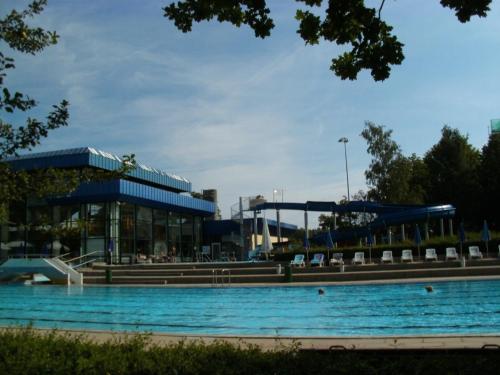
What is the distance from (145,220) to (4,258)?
9.96 m

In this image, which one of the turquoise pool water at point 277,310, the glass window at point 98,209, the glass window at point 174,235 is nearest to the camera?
the turquoise pool water at point 277,310

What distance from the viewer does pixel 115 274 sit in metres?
29.4

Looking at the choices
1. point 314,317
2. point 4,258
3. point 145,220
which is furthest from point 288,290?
point 4,258

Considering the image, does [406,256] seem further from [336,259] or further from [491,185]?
[491,185]

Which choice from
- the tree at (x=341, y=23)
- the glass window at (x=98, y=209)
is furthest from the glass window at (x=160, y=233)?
the tree at (x=341, y=23)

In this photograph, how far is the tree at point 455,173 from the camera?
46.8 m

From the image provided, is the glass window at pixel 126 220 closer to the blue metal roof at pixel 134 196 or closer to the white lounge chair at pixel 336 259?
the blue metal roof at pixel 134 196

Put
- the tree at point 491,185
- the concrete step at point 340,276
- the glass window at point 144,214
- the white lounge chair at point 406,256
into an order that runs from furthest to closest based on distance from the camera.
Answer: the tree at point 491,185, the glass window at point 144,214, the white lounge chair at point 406,256, the concrete step at point 340,276

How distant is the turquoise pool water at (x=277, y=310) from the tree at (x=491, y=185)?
2838 centimetres

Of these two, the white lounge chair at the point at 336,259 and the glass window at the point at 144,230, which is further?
the glass window at the point at 144,230

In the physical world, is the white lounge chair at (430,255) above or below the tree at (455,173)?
below

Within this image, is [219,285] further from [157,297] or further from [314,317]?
[314,317]

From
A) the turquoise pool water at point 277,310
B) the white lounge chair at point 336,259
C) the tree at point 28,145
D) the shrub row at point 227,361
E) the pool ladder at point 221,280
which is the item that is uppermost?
the tree at point 28,145

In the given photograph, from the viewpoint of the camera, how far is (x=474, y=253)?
25.7m
